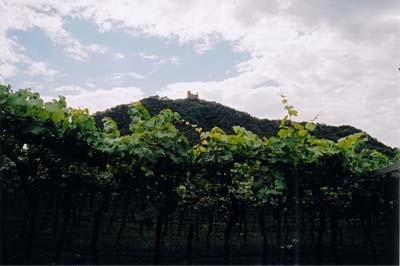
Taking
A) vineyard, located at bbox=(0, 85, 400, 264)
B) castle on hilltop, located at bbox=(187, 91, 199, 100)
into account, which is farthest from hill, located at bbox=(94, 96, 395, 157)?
vineyard, located at bbox=(0, 85, 400, 264)

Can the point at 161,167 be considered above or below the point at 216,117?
below

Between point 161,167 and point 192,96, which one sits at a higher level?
point 192,96

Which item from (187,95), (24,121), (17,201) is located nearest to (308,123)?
(24,121)

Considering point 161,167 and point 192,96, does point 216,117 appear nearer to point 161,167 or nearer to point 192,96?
point 192,96

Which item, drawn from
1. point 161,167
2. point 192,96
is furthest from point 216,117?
point 161,167

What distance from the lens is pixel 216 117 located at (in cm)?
1780

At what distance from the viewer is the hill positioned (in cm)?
1595

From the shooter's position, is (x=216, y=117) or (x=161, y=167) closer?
(x=161, y=167)

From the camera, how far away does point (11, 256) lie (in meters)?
4.54

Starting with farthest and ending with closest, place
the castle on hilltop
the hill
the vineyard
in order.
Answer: the castle on hilltop
the hill
the vineyard

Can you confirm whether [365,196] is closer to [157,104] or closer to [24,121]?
[24,121]

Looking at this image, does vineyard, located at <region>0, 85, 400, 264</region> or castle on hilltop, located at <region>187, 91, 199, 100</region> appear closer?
vineyard, located at <region>0, 85, 400, 264</region>

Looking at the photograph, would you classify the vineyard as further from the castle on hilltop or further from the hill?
the castle on hilltop

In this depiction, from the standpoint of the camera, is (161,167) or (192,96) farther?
(192,96)
